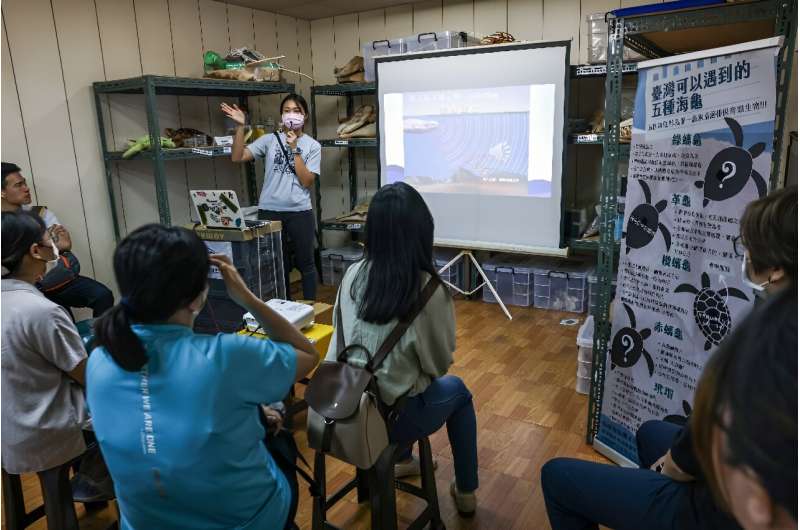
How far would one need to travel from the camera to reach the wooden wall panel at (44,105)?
334cm

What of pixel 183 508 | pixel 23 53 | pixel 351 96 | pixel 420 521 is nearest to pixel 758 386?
pixel 183 508

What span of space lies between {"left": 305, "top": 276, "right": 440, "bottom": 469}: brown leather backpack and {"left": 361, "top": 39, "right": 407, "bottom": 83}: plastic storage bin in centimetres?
326

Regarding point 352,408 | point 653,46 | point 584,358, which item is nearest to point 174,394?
point 352,408

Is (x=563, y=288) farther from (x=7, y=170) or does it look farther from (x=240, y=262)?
(x=7, y=170)

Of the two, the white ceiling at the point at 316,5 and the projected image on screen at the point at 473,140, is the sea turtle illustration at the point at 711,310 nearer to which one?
the projected image on screen at the point at 473,140

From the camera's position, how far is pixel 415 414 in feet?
5.46

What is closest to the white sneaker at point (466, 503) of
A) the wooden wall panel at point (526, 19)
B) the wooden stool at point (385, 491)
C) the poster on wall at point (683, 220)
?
the wooden stool at point (385, 491)

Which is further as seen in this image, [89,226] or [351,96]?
[351,96]

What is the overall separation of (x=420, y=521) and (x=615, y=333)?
1.01 m

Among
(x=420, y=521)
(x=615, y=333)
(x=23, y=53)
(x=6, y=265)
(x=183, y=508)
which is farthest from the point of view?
(x=23, y=53)

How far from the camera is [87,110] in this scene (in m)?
3.74

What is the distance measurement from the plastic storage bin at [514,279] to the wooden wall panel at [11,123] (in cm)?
317

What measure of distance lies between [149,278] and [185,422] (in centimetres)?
29

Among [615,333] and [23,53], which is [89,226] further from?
[615,333]
